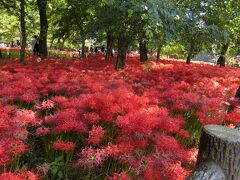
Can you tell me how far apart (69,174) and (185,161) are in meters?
1.80

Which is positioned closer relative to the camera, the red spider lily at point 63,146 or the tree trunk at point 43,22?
the red spider lily at point 63,146

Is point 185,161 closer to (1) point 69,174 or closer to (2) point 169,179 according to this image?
(2) point 169,179

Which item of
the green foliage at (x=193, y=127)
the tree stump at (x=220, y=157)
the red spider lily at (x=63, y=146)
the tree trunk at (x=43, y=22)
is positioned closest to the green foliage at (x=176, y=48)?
the tree trunk at (x=43, y=22)

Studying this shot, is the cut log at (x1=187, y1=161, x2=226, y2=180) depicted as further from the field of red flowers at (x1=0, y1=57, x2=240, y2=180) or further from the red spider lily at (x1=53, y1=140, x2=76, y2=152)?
the red spider lily at (x1=53, y1=140, x2=76, y2=152)

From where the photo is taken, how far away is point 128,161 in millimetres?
4633

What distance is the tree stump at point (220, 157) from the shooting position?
3.11 meters

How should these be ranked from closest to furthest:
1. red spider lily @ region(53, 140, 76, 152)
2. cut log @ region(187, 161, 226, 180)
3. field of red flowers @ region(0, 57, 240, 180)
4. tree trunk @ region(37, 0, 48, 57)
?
cut log @ region(187, 161, 226, 180), field of red flowers @ region(0, 57, 240, 180), red spider lily @ region(53, 140, 76, 152), tree trunk @ region(37, 0, 48, 57)

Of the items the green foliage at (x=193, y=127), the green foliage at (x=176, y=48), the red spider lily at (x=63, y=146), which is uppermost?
the green foliage at (x=176, y=48)

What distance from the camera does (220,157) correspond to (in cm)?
312

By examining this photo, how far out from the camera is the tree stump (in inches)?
123

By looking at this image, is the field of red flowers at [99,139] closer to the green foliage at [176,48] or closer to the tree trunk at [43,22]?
the tree trunk at [43,22]

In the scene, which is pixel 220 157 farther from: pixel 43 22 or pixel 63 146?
pixel 43 22

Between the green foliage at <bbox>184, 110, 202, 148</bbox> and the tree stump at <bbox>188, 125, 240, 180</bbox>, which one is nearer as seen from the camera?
the tree stump at <bbox>188, 125, 240, 180</bbox>

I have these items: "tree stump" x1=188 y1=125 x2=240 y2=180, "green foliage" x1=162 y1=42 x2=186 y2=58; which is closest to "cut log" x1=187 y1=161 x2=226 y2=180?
"tree stump" x1=188 y1=125 x2=240 y2=180
